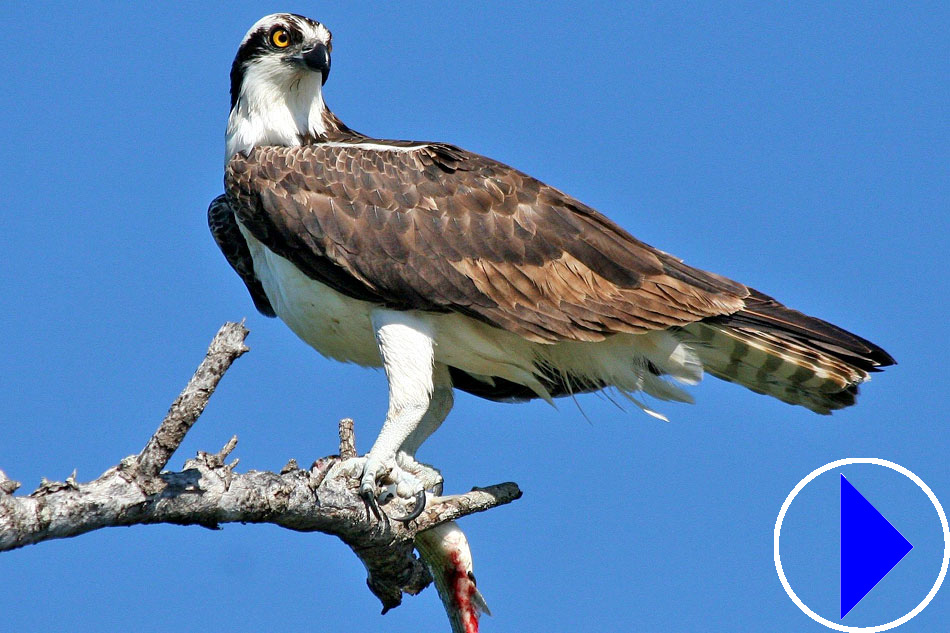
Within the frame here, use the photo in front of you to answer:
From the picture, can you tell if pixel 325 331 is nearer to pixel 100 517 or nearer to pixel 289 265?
pixel 289 265

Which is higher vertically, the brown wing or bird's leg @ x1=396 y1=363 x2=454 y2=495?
the brown wing

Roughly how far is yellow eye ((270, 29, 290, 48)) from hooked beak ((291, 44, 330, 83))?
139 millimetres

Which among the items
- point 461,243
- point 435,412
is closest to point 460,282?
point 461,243

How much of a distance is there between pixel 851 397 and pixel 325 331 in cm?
341

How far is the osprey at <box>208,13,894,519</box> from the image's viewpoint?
7680mm

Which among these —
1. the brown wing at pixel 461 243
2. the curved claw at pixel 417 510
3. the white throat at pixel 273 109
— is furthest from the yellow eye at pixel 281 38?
the curved claw at pixel 417 510

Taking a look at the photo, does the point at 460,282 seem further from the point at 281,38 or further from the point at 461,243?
the point at 281,38

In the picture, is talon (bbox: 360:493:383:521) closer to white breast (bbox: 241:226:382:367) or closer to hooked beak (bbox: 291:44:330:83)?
white breast (bbox: 241:226:382:367)

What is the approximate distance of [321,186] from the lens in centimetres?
785

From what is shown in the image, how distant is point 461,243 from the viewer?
7.87 metres

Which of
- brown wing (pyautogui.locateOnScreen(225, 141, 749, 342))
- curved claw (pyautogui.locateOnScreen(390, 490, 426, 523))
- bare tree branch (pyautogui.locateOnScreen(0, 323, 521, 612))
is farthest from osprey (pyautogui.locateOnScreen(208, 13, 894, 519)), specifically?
bare tree branch (pyautogui.locateOnScreen(0, 323, 521, 612))

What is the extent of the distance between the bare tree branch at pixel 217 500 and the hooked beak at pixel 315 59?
2.50 m

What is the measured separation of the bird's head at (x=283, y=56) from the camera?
840cm

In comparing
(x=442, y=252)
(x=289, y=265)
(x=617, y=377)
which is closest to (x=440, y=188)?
(x=442, y=252)
